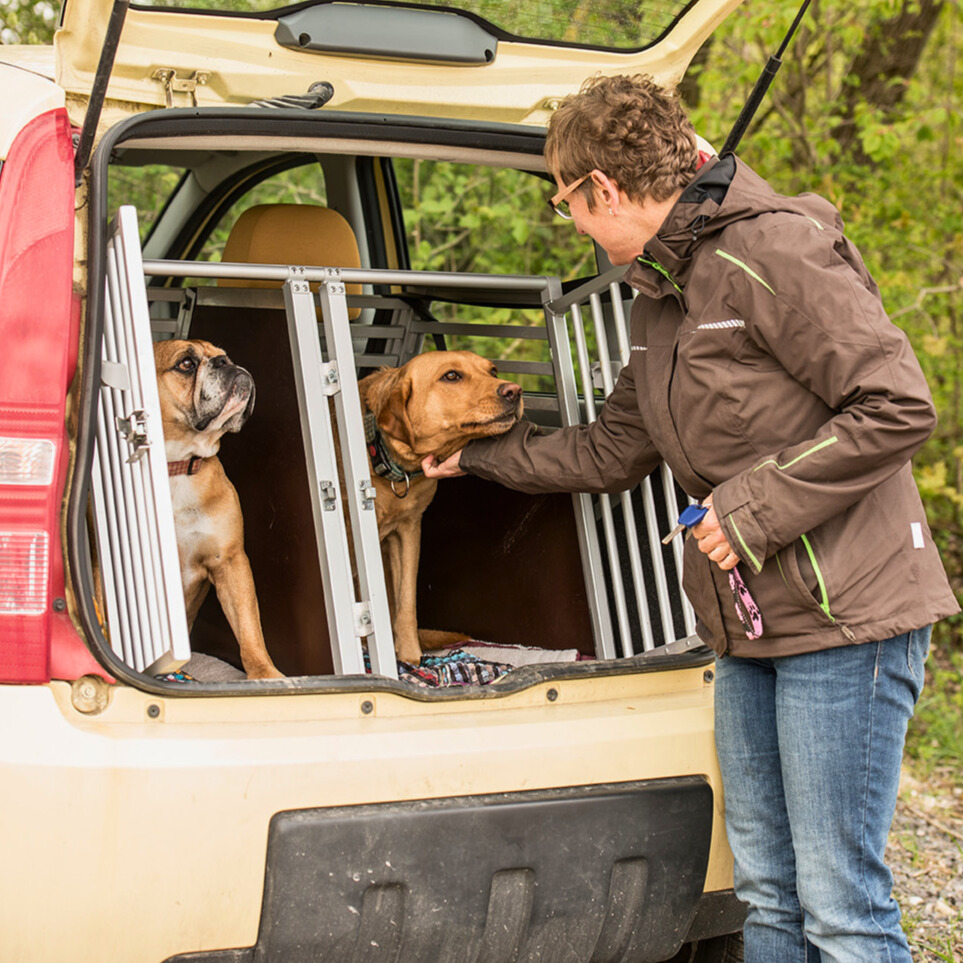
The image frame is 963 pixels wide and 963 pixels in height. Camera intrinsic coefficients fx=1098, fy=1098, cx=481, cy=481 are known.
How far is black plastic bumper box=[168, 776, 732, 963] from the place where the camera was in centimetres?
191

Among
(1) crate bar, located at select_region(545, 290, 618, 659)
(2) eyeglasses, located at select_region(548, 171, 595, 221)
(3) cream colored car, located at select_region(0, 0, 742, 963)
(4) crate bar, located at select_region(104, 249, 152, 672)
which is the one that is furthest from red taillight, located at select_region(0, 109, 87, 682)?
(1) crate bar, located at select_region(545, 290, 618, 659)

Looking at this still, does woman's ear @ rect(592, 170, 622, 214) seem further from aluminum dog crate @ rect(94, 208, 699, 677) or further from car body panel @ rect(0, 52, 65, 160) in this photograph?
car body panel @ rect(0, 52, 65, 160)

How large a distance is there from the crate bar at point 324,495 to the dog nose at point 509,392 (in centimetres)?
57

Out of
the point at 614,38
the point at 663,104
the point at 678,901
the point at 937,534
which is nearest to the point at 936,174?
the point at 937,534

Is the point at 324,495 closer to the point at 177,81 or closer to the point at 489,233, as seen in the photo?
the point at 177,81

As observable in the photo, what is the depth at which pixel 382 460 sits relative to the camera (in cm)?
338

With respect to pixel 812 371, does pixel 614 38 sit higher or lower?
higher

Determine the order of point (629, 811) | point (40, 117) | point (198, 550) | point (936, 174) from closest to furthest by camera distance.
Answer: point (40, 117) < point (629, 811) < point (198, 550) < point (936, 174)

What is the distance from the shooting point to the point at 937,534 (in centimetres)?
680

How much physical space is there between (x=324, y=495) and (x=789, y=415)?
120 cm

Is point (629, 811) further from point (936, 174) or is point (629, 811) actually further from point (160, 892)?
point (936, 174)

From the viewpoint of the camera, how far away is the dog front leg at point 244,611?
3053 millimetres

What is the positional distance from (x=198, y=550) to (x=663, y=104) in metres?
1.76

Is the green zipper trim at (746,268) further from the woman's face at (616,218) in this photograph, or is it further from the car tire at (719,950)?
the car tire at (719,950)
